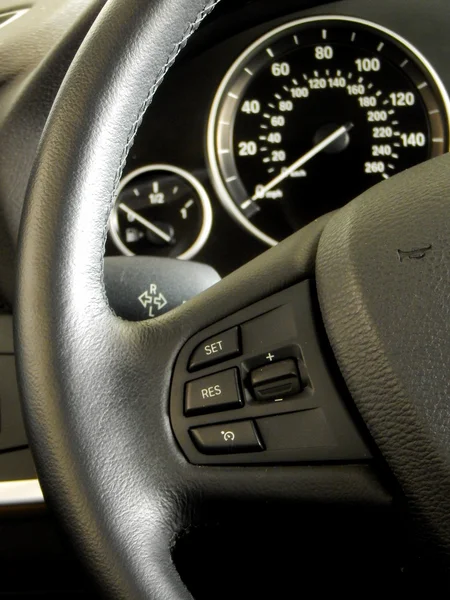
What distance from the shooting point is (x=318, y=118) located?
4.02ft

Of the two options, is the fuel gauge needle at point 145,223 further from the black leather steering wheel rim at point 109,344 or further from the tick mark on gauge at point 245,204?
the black leather steering wheel rim at point 109,344

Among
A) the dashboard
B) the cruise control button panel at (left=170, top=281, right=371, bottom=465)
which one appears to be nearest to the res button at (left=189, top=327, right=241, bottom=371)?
the cruise control button panel at (left=170, top=281, right=371, bottom=465)

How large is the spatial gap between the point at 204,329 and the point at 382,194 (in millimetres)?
145

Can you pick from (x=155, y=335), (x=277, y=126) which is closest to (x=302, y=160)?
(x=277, y=126)

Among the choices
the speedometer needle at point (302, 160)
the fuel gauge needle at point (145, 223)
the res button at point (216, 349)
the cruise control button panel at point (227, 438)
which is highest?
the speedometer needle at point (302, 160)

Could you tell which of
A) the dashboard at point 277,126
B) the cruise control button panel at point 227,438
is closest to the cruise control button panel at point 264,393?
the cruise control button panel at point 227,438

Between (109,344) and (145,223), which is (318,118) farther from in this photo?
(109,344)

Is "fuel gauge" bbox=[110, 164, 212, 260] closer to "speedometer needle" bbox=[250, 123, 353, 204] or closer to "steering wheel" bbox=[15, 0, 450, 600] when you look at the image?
"speedometer needle" bbox=[250, 123, 353, 204]

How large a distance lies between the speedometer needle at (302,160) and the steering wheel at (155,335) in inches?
24.5

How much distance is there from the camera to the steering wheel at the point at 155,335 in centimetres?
47

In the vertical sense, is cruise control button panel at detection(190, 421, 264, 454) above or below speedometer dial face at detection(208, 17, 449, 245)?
below

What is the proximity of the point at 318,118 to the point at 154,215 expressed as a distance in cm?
26

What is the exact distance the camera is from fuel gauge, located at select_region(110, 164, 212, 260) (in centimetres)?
119

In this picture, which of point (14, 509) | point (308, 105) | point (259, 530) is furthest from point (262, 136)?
point (259, 530)
